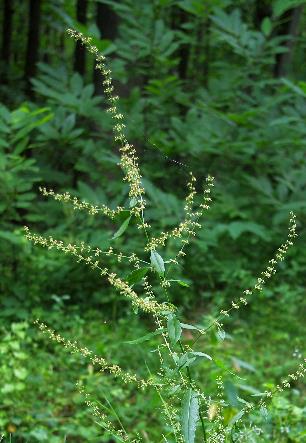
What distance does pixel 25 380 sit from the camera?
13.7 feet

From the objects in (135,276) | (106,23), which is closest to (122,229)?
(135,276)

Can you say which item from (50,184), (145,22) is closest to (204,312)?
(50,184)

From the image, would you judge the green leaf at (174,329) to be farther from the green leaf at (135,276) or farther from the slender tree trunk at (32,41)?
the slender tree trunk at (32,41)

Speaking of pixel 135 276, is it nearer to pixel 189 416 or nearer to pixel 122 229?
pixel 122 229

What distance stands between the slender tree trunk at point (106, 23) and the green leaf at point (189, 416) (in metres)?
5.40

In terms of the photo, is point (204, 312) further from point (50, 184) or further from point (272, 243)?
point (50, 184)

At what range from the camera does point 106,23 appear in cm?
683

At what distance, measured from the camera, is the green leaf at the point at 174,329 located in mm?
1692

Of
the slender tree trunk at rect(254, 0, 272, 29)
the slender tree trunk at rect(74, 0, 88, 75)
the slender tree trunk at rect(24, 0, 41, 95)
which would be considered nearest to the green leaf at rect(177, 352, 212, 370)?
the slender tree trunk at rect(74, 0, 88, 75)

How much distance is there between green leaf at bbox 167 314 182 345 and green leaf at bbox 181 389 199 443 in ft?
0.46

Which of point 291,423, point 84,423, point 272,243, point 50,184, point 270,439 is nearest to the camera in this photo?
point 291,423

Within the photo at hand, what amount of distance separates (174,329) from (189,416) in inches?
7.7

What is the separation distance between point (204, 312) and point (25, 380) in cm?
188

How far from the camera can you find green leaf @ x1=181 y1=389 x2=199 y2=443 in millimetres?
1649
